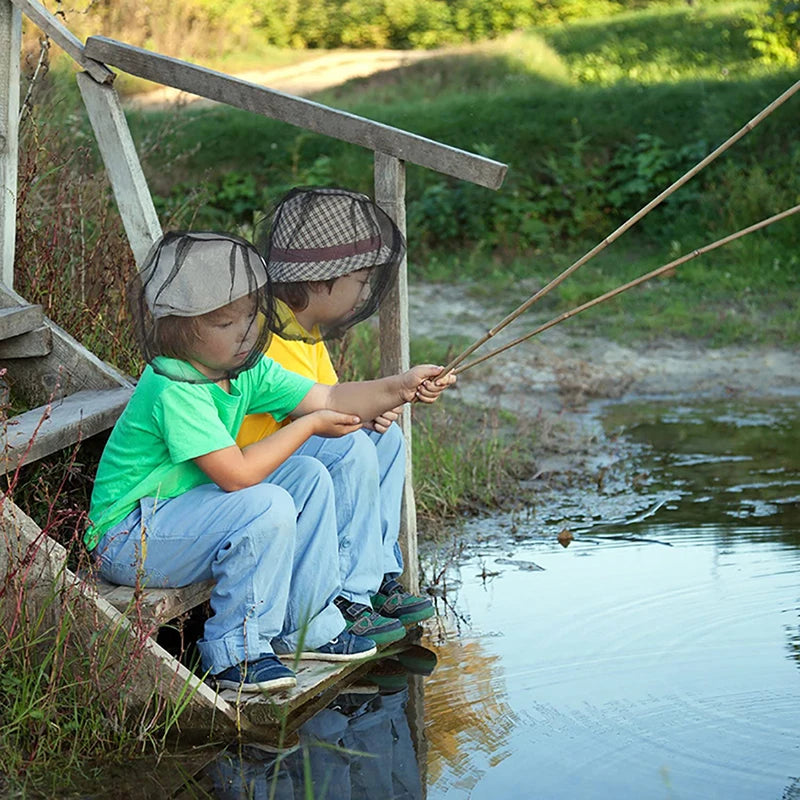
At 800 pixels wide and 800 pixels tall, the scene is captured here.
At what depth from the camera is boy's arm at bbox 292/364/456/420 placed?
3.87 meters

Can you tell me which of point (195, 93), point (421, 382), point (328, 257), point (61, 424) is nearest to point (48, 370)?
point (61, 424)

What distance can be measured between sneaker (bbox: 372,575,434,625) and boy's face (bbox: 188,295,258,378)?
1.11 m

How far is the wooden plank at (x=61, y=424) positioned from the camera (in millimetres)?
3689

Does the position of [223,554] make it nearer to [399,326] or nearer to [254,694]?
[254,694]

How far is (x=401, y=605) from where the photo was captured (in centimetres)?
429

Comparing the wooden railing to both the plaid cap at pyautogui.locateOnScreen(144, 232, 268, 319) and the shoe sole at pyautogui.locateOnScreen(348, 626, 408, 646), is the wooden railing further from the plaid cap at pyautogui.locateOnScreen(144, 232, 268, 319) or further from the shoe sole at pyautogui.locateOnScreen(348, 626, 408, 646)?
the plaid cap at pyautogui.locateOnScreen(144, 232, 268, 319)

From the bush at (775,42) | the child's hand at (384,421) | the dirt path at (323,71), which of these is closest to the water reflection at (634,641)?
the child's hand at (384,421)

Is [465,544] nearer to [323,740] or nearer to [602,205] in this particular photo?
[323,740]

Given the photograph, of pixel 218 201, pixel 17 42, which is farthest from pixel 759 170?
pixel 17 42

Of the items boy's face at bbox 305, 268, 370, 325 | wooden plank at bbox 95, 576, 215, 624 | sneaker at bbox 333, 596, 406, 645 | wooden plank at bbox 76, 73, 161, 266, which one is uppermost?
wooden plank at bbox 76, 73, 161, 266

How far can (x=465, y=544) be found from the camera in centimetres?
530

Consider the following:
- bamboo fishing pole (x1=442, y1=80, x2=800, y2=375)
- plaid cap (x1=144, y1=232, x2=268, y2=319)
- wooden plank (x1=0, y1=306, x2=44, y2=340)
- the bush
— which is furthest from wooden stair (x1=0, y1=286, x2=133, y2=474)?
the bush

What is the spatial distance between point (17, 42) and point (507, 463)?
2.81m

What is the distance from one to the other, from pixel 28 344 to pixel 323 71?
13.8 m
